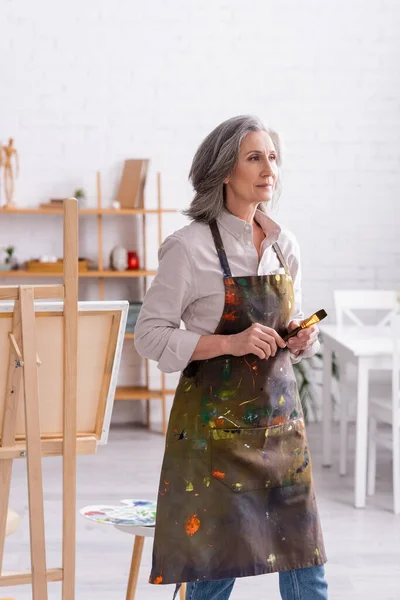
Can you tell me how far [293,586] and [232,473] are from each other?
279mm

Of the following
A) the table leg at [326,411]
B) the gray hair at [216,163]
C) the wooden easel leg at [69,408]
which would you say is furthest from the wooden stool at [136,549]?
the table leg at [326,411]

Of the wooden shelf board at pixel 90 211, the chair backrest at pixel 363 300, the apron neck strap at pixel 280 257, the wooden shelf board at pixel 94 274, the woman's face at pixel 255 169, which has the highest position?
the woman's face at pixel 255 169

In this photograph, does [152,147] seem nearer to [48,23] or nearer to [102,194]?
[102,194]

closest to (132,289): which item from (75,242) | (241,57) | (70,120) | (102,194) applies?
(102,194)

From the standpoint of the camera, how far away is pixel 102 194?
5652 millimetres

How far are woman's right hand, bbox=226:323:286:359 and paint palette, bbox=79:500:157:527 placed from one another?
2.09 ft

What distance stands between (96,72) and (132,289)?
4.22 feet

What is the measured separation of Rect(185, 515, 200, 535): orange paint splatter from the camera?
196cm

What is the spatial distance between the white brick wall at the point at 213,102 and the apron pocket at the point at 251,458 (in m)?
3.73

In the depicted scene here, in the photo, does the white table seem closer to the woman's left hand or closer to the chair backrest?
the chair backrest

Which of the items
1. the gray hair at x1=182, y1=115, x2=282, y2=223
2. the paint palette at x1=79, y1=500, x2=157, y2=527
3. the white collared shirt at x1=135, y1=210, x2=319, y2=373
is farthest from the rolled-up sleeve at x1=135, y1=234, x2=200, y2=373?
the paint palette at x1=79, y1=500, x2=157, y2=527

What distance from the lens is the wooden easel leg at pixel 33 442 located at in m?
1.98

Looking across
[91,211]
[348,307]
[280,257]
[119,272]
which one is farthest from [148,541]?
[91,211]

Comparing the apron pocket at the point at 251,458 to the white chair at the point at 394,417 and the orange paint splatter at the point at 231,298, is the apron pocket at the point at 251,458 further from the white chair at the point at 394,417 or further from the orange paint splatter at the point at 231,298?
the white chair at the point at 394,417
